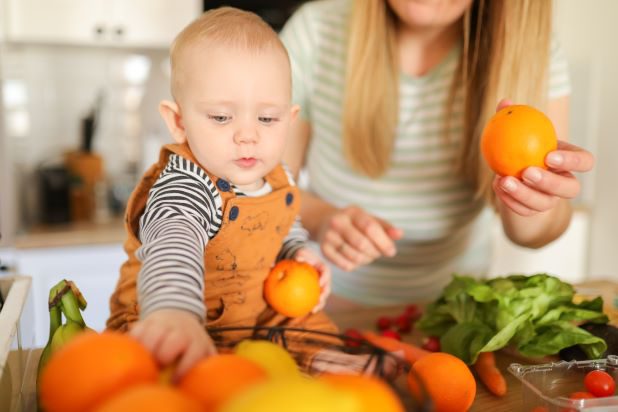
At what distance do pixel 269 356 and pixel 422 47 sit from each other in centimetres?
102

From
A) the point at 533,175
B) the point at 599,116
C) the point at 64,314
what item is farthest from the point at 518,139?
the point at 599,116

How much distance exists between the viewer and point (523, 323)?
2.93ft

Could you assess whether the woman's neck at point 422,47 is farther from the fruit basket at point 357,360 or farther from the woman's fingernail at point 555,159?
the fruit basket at point 357,360

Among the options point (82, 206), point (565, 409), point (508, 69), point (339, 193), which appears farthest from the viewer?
point (82, 206)

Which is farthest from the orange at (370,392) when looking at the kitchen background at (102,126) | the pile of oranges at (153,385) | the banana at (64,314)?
the kitchen background at (102,126)

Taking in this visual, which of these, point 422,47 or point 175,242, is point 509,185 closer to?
point 175,242

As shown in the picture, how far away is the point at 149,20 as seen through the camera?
2625 millimetres

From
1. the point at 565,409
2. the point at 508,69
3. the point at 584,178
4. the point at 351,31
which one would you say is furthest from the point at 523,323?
the point at 584,178

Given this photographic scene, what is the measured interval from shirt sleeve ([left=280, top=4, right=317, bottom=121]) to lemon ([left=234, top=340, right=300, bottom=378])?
897mm

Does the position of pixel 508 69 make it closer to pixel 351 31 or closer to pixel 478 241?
pixel 351 31

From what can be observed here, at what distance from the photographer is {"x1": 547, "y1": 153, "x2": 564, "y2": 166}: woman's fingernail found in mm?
825

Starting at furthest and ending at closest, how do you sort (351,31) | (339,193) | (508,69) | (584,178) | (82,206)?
(584,178)
(82,206)
(339,193)
(351,31)
(508,69)

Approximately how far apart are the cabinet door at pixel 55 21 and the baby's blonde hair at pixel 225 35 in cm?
198

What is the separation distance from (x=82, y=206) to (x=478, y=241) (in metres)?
1.75
